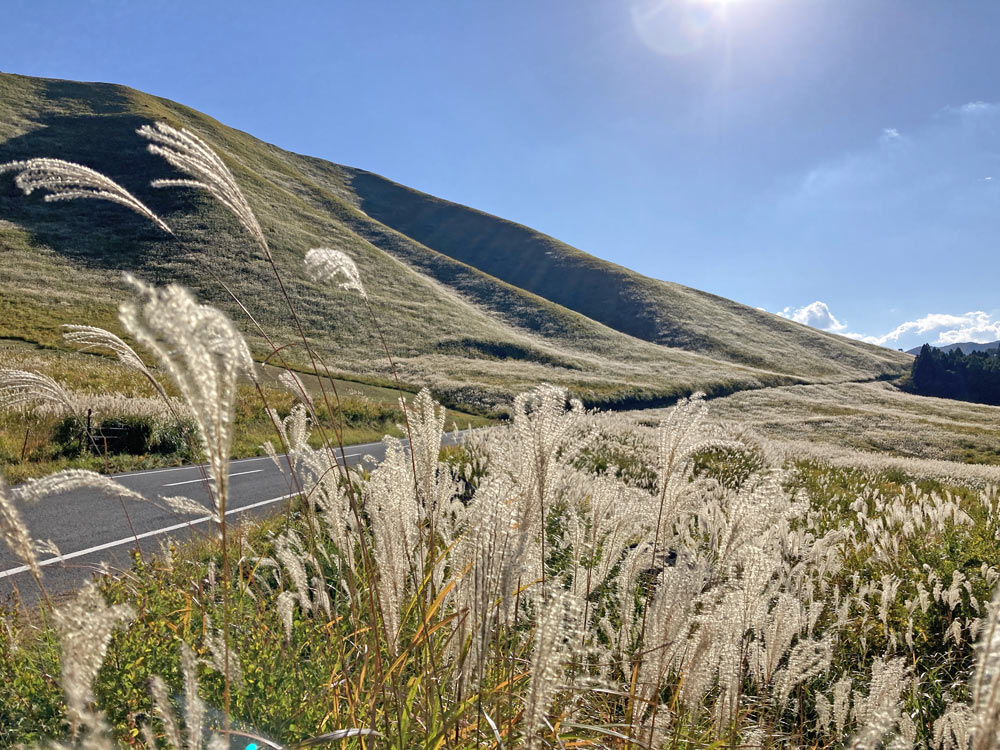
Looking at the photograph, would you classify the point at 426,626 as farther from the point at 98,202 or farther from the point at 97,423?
the point at 98,202

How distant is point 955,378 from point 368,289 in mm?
89719

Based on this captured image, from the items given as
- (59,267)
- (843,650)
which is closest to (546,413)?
(843,650)

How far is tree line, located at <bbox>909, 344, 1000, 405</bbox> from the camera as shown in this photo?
81.8 m

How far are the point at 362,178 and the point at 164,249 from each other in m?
95.0

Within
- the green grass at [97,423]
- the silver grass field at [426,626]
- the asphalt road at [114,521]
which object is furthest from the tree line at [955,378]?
the silver grass field at [426,626]

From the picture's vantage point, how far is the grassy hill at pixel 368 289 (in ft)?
163

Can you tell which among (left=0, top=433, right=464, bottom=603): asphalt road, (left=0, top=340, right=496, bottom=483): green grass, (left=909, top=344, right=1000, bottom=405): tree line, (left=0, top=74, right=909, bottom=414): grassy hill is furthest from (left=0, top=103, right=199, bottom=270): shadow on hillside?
(left=909, top=344, right=1000, bottom=405): tree line

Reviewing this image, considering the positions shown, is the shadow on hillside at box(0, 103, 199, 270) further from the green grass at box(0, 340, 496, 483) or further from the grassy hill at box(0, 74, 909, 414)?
the green grass at box(0, 340, 496, 483)

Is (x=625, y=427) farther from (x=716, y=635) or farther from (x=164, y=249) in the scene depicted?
(x=164, y=249)

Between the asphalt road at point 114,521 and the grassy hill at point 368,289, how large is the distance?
60.9 ft

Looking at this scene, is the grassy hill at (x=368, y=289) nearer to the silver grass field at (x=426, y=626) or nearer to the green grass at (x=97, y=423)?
the green grass at (x=97, y=423)

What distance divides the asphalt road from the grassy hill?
1855cm

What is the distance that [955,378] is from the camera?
276 ft

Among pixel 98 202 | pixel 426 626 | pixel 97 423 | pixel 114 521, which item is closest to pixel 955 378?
pixel 97 423
